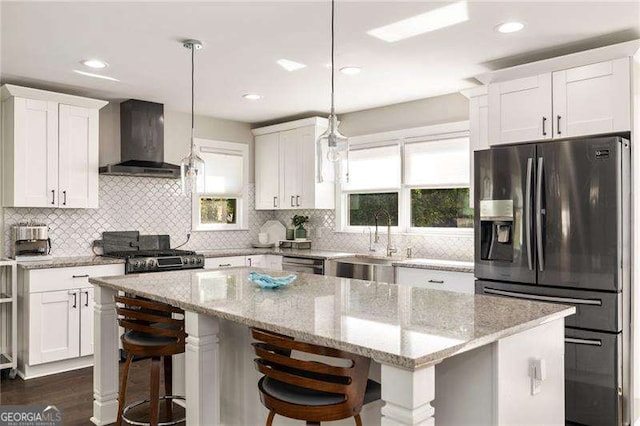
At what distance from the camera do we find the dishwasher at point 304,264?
5.24 metres

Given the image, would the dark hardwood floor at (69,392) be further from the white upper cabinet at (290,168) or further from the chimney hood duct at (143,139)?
the white upper cabinet at (290,168)

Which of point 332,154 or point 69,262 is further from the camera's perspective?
point 69,262

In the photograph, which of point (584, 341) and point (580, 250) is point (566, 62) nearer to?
point (580, 250)

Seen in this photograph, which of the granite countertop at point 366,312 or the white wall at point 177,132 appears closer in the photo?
the granite countertop at point 366,312

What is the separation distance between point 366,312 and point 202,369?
2.91 feet

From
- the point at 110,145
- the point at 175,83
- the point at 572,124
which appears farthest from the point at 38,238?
the point at 572,124

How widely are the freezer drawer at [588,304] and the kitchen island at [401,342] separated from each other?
1054 mm

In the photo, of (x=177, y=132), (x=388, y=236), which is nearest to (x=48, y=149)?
(x=177, y=132)

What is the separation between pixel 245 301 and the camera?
7.89 feet

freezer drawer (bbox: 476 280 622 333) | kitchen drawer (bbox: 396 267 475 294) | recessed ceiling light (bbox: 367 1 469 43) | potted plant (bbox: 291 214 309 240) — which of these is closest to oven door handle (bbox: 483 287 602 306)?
freezer drawer (bbox: 476 280 622 333)

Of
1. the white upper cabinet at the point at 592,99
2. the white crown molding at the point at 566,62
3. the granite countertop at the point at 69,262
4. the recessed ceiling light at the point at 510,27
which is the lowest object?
the granite countertop at the point at 69,262

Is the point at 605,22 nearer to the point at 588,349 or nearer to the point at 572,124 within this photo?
the point at 572,124

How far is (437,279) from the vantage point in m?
4.26

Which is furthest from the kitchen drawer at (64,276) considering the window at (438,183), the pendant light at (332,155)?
the window at (438,183)
